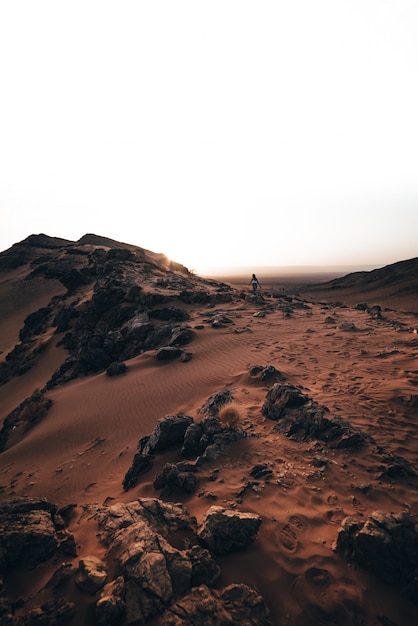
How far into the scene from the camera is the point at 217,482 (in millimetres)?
5688

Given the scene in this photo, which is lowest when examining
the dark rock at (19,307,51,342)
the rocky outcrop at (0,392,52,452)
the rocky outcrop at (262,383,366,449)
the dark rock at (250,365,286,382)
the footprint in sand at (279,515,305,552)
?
the rocky outcrop at (0,392,52,452)

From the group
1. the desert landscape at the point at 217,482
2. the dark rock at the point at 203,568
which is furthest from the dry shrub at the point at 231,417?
the dark rock at the point at 203,568

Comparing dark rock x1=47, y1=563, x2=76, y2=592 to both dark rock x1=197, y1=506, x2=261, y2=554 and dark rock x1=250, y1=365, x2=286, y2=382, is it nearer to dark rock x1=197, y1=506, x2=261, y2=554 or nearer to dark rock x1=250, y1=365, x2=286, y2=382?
dark rock x1=197, y1=506, x2=261, y2=554

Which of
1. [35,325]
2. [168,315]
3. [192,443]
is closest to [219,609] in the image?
[192,443]

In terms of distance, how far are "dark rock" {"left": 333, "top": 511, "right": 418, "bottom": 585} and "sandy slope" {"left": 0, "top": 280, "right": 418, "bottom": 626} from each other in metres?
0.15

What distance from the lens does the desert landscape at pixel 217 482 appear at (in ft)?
11.8

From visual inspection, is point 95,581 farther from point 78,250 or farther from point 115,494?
point 78,250

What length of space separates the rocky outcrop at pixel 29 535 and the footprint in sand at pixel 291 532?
2840 millimetres

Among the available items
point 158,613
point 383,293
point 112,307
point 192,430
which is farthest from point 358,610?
point 383,293

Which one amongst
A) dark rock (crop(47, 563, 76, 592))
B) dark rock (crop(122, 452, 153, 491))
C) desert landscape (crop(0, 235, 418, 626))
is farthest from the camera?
dark rock (crop(122, 452, 153, 491))

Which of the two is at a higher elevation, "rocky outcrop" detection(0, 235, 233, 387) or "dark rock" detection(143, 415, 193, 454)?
"rocky outcrop" detection(0, 235, 233, 387)

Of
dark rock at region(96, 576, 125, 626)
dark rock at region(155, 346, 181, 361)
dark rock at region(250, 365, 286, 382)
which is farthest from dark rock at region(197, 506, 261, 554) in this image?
dark rock at region(155, 346, 181, 361)

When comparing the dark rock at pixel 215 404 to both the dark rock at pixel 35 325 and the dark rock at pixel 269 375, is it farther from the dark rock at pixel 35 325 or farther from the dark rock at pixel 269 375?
the dark rock at pixel 35 325

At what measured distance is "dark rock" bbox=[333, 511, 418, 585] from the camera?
379cm
